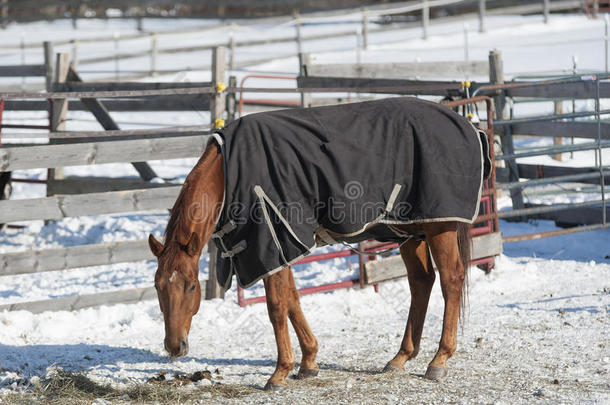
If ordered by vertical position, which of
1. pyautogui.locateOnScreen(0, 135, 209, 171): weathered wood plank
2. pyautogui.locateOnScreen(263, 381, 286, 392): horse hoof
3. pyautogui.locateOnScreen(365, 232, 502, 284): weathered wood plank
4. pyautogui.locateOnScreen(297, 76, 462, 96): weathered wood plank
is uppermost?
pyautogui.locateOnScreen(297, 76, 462, 96): weathered wood plank

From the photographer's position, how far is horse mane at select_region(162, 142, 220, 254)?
4016 millimetres

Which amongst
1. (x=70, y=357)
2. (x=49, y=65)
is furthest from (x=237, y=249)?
(x=49, y=65)

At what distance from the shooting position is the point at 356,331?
18.1ft

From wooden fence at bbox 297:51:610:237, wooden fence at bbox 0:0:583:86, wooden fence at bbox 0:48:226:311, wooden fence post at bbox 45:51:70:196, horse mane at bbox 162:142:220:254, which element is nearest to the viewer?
horse mane at bbox 162:142:220:254

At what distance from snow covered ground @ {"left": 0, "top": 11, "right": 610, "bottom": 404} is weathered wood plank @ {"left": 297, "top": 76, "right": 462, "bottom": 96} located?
1.70 meters

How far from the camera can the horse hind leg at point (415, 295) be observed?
183 inches

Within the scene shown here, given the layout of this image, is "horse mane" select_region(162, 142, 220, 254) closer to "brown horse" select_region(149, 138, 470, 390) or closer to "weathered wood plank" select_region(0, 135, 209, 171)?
"brown horse" select_region(149, 138, 470, 390)

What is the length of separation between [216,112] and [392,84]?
2.33 metres

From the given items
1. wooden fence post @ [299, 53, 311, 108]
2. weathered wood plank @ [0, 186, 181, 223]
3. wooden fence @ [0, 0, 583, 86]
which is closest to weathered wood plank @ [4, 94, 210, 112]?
wooden fence post @ [299, 53, 311, 108]

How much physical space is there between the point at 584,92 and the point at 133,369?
5.25 metres

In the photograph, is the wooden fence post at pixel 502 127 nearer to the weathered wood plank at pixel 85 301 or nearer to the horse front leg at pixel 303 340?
the weathered wood plank at pixel 85 301

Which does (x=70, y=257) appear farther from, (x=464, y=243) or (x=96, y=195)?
(x=464, y=243)

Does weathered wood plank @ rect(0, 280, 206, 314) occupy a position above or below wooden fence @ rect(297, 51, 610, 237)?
below

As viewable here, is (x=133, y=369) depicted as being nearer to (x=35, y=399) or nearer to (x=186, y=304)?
(x=35, y=399)
